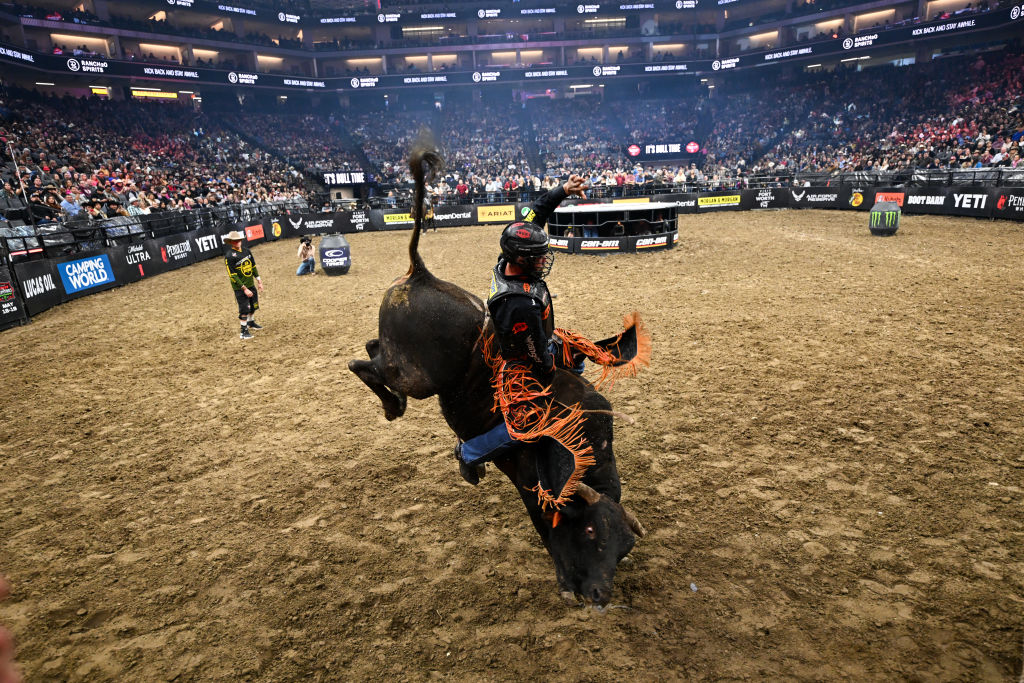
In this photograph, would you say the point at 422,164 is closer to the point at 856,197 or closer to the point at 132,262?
A: the point at 132,262

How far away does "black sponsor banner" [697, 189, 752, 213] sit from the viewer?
27719mm

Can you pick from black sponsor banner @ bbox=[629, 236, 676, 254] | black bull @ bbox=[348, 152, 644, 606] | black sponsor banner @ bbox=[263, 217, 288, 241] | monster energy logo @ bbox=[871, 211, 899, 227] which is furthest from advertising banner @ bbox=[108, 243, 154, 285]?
monster energy logo @ bbox=[871, 211, 899, 227]

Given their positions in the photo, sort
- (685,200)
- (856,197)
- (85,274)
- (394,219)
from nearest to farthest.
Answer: (85,274) < (856,197) < (685,200) < (394,219)

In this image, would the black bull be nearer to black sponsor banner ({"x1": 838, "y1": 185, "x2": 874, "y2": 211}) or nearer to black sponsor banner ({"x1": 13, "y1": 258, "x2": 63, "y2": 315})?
black sponsor banner ({"x1": 13, "y1": 258, "x2": 63, "y2": 315})

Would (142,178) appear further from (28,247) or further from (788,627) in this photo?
(788,627)

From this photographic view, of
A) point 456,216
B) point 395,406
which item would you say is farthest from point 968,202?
point 395,406

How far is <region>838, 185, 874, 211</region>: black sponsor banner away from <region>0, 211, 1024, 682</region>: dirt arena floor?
16067 mm

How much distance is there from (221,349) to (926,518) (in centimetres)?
1031

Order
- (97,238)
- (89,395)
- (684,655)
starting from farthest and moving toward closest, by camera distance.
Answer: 1. (97,238)
2. (89,395)
3. (684,655)

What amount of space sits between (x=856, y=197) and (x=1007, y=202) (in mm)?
6215

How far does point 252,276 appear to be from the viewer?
10180mm

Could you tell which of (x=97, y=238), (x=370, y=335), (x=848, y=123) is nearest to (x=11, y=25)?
(x=97, y=238)

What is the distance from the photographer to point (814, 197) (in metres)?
25.7

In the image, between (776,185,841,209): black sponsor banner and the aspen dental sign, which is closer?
the aspen dental sign
